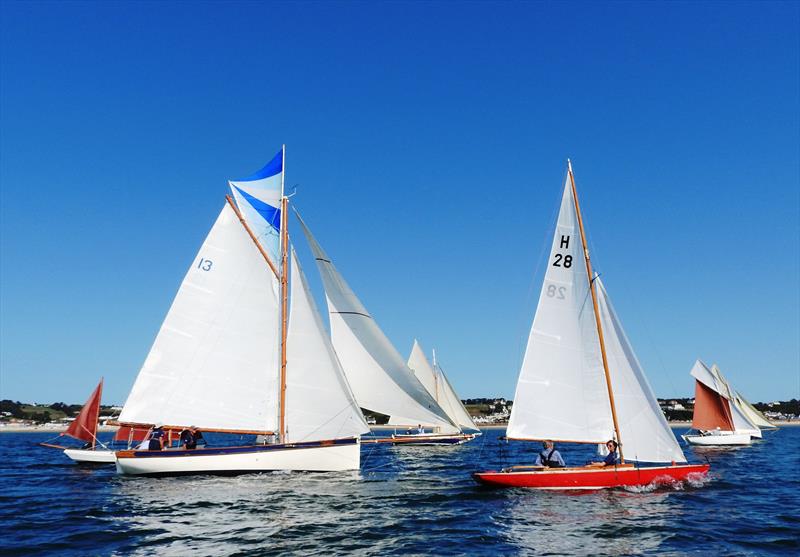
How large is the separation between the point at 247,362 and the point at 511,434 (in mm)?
16699

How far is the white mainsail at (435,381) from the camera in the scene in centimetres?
7325

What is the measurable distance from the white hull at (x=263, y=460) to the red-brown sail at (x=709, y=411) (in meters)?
63.1

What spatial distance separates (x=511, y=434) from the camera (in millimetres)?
30047

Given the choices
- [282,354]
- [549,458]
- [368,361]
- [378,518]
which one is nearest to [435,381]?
[368,361]

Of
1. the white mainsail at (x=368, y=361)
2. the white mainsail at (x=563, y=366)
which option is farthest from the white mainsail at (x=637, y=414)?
the white mainsail at (x=368, y=361)

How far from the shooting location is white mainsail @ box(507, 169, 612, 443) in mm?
30000

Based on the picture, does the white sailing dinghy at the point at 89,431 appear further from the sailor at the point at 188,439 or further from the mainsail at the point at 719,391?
the mainsail at the point at 719,391

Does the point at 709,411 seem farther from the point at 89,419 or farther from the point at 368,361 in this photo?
the point at 89,419

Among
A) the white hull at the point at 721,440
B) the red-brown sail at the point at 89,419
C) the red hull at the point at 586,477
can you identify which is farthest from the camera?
the white hull at the point at 721,440

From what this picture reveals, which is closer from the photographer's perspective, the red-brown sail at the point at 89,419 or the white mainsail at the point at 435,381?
the red-brown sail at the point at 89,419

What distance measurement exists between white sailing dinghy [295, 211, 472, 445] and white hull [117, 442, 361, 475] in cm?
367

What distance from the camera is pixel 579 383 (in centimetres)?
3019

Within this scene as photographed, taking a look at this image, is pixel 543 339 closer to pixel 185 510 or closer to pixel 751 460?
pixel 185 510

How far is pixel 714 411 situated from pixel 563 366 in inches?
2484
